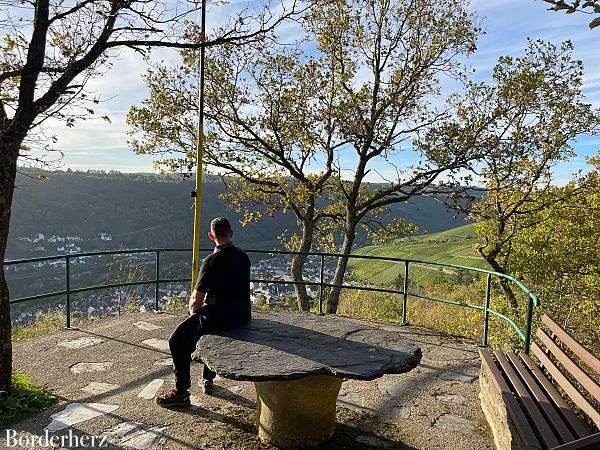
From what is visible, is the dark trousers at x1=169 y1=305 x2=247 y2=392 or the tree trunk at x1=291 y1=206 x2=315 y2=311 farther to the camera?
the tree trunk at x1=291 y1=206 x2=315 y2=311

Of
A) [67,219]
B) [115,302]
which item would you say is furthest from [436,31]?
[67,219]

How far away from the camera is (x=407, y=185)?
1512cm

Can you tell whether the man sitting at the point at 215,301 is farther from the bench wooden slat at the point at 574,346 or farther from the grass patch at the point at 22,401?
the bench wooden slat at the point at 574,346

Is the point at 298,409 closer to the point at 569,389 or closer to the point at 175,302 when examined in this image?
the point at 569,389

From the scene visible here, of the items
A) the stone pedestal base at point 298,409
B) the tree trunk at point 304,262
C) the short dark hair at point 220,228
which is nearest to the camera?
the stone pedestal base at point 298,409

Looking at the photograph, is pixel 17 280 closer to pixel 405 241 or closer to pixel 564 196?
pixel 405 241

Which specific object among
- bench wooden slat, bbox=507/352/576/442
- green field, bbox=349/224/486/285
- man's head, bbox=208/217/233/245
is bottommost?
green field, bbox=349/224/486/285

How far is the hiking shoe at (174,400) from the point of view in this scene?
4.72 m

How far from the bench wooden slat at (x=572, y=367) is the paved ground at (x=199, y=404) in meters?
0.95

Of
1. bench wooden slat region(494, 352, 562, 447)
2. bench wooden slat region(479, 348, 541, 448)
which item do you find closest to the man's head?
bench wooden slat region(479, 348, 541, 448)

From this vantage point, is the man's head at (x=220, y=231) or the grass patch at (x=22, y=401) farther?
the man's head at (x=220, y=231)

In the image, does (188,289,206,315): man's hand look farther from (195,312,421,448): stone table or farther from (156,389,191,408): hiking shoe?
(156,389,191,408): hiking shoe

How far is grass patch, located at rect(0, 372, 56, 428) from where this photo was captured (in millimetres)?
4461

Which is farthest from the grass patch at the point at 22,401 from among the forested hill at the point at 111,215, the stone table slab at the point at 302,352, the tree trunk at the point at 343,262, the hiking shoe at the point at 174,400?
the forested hill at the point at 111,215
